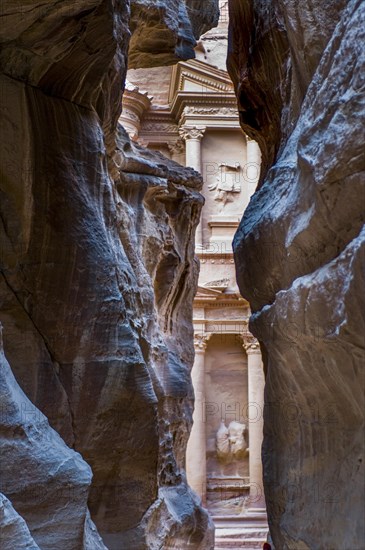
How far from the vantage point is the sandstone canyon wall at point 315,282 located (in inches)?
153

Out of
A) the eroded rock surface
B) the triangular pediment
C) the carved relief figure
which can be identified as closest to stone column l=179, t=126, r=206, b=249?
the carved relief figure

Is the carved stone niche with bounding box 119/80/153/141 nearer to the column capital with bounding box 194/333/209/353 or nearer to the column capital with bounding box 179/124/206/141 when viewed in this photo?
the column capital with bounding box 179/124/206/141

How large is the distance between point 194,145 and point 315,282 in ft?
45.1

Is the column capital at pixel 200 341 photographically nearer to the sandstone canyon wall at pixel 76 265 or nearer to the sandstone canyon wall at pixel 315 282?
the sandstone canyon wall at pixel 76 265

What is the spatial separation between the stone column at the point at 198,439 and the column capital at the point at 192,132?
14.8 feet

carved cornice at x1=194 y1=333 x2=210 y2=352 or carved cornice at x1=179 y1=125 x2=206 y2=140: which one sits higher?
carved cornice at x1=179 y1=125 x2=206 y2=140

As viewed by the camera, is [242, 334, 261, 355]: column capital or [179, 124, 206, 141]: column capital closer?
[242, 334, 261, 355]: column capital

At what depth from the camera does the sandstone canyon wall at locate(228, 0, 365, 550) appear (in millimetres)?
3879

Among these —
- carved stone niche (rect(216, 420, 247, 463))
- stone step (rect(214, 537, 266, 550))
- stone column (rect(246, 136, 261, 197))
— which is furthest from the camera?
stone column (rect(246, 136, 261, 197))

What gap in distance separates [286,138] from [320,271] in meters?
2.26

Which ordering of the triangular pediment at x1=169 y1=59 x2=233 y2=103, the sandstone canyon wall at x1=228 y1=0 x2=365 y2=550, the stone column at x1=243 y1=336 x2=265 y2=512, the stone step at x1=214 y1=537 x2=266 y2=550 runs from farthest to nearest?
the triangular pediment at x1=169 y1=59 x2=233 y2=103
the stone column at x1=243 y1=336 x2=265 y2=512
the stone step at x1=214 y1=537 x2=266 y2=550
the sandstone canyon wall at x1=228 y1=0 x2=365 y2=550

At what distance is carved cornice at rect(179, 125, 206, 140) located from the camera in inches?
690

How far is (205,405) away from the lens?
17109 millimetres

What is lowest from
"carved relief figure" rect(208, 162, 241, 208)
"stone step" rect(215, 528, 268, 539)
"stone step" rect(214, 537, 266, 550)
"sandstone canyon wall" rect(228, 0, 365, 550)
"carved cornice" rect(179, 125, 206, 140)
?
"stone step" rect(214, 537, 266, 550)
